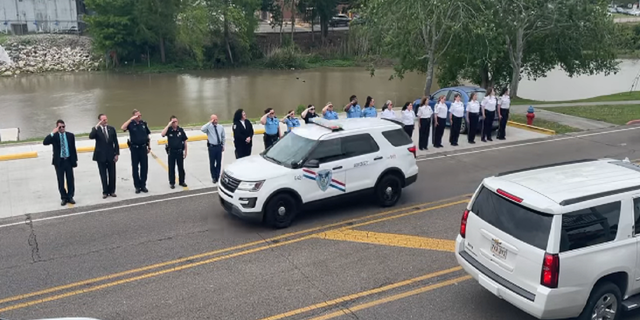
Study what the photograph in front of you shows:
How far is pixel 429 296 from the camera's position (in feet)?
25.8

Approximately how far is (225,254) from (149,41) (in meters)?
49.9

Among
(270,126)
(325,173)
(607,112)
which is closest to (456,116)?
(270,126)

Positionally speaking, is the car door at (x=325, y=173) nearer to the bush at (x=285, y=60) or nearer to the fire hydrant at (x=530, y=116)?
the fire hydrant at (x=530, y=116)

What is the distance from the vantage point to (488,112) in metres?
17.8

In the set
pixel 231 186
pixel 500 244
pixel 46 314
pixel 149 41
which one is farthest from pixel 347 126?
pixel 149 41

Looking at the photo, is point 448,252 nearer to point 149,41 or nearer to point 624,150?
point 624,150

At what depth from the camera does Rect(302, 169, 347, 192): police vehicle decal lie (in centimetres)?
1049

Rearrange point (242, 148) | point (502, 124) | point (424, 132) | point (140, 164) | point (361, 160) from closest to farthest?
1. point (361, 160)
2. point (140, 164)
3. point (242, 148)
4. point (424, 132)
5. point (502, 124)

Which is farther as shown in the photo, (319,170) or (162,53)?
(162,53)

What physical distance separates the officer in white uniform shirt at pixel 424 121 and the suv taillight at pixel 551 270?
408 inches

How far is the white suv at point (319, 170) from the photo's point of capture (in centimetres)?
1012

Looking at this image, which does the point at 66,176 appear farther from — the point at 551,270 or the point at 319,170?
the point at 551,270

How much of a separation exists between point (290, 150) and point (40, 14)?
65696 mm

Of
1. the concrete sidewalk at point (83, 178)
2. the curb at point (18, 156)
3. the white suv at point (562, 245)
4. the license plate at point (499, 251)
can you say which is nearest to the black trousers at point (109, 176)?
the concrete sidewalk at point (83, 178)
